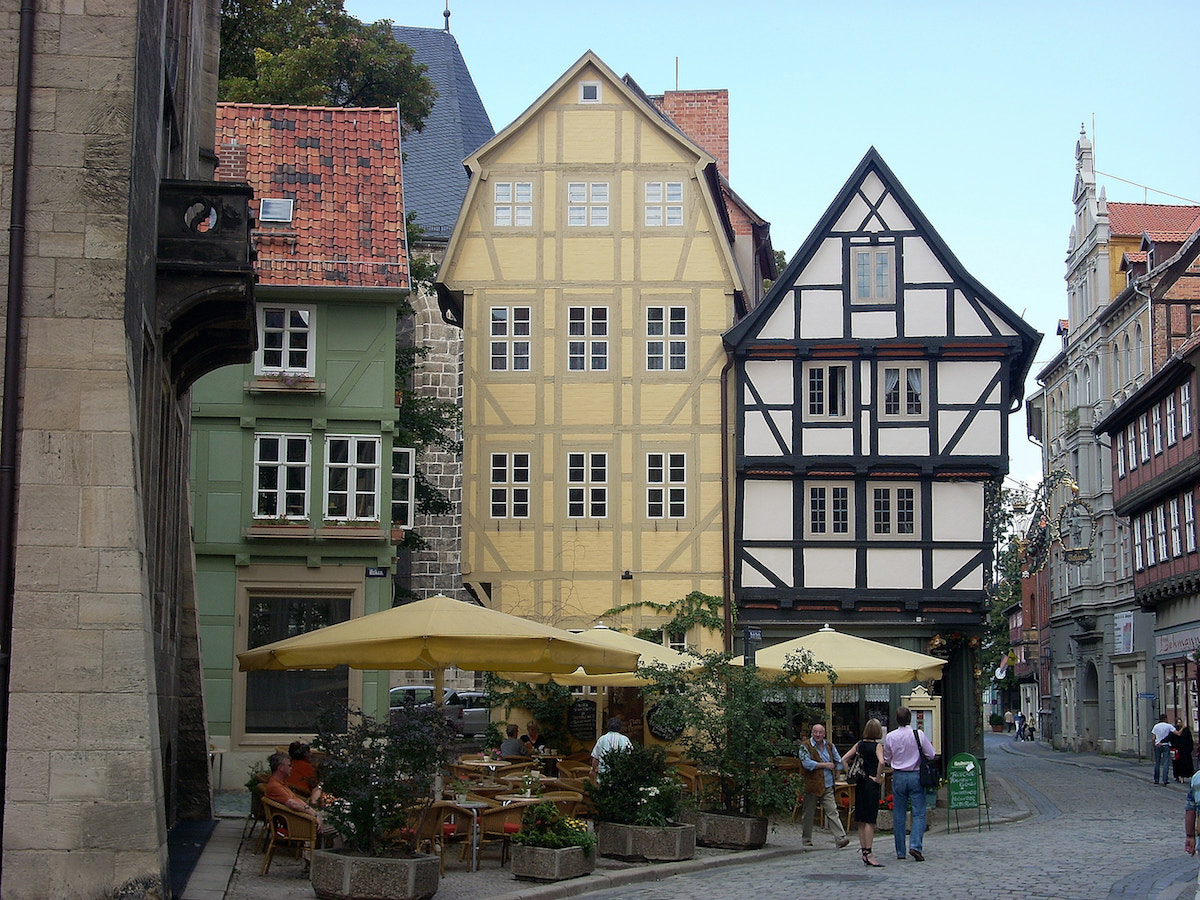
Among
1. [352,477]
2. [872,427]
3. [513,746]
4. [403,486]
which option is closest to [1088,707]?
[872,427]

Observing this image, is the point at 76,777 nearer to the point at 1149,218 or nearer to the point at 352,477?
the point at 352,477

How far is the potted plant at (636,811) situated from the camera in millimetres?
16203

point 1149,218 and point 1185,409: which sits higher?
point 1149,218

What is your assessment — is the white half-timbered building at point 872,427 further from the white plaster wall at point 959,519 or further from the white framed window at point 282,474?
the white framed window at point 282,474

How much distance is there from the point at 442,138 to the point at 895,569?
2744 centimetres

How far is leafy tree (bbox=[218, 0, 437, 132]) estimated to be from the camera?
3353 centimetres

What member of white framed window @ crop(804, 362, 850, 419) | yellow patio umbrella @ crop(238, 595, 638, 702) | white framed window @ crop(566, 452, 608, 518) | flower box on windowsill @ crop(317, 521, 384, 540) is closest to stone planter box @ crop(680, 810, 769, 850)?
yellow patio umbrella @ crop(238, 595, 638, 702)

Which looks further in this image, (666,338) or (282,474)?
(666,338)

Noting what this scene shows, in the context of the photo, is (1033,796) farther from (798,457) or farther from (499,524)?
(499,524)

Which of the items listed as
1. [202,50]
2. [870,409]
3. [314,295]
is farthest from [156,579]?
[870,409]

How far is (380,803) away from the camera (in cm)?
1279

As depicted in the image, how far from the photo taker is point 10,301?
479 inches

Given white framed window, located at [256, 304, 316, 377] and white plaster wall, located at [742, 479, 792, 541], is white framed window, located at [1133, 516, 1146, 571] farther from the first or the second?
white framed window, located at [256, 304, 316, 377]

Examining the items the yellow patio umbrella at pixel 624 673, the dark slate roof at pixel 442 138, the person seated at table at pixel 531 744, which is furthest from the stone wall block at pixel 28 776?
the dark slate roof at pixel 442 138
